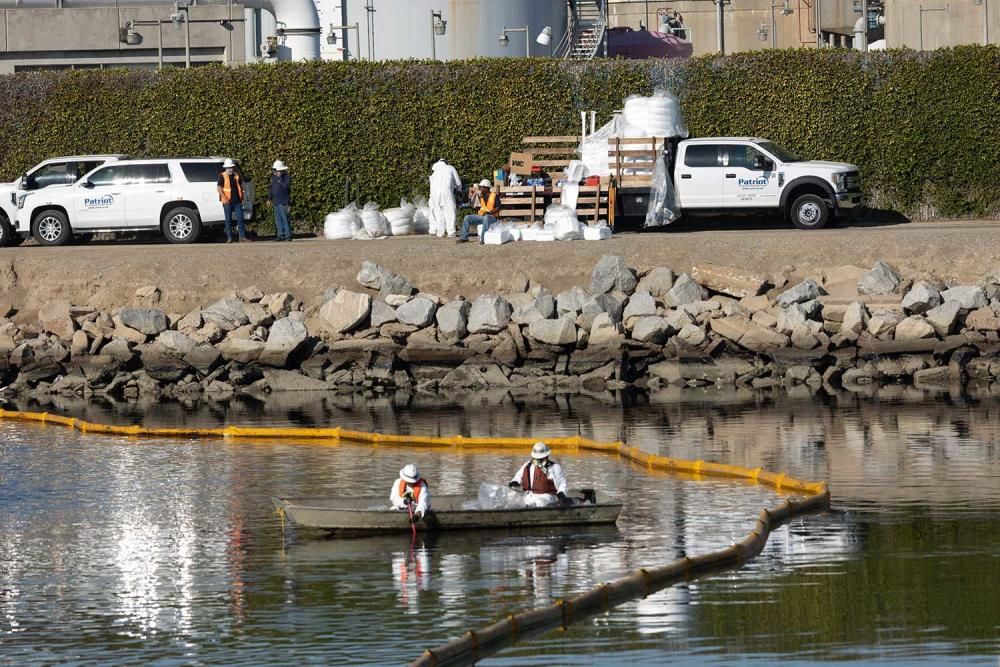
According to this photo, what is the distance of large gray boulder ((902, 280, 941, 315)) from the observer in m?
29.0

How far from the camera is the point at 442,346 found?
29.9 m

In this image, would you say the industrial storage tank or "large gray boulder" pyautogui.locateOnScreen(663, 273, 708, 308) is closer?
"large gray boulder" pyautogui.locateOnScreen(663, 273, 708, 308)

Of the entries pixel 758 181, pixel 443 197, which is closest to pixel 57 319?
pixel 443 197

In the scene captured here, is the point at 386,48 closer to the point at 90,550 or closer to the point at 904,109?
the point at 904,109

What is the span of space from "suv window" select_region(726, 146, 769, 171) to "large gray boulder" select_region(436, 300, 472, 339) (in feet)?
22.5

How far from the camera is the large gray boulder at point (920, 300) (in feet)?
95.2

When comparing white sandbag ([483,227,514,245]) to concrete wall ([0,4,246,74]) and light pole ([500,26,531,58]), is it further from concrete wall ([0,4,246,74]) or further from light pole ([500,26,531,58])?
concrete wall ([0,4,246,74])

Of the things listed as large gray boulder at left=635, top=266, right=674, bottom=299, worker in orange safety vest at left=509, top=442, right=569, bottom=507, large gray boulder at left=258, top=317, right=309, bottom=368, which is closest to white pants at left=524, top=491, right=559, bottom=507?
worker in orange safety vest at left=509, top=442, right=569, bottom=507

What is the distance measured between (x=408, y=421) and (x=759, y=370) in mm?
6443

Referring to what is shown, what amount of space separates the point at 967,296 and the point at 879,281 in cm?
160

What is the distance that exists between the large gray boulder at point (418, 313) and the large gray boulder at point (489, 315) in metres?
0.73

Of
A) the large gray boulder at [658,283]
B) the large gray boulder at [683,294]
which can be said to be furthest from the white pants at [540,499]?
the large gray boulder at [658,283]

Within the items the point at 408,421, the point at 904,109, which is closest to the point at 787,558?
the point at 408,421

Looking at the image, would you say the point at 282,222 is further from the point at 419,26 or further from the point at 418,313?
the point at 419,26
